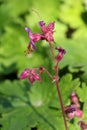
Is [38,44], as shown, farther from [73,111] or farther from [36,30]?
[73,111]

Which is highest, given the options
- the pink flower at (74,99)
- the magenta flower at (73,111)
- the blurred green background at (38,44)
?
the blurred green background at (38,44)

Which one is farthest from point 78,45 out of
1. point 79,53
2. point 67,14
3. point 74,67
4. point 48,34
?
point 48,34

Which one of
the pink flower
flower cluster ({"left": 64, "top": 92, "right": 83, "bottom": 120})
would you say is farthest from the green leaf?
flower cluster ({"left": 64, "top": 92, "right": 83, "bottom": 120})

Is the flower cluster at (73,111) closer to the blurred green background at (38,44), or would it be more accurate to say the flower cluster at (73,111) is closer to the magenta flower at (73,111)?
the magenta flower at (73,111)

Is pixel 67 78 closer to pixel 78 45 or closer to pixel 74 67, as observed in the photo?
pixel 74 67

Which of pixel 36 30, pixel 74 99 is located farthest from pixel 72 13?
pixel 74 99

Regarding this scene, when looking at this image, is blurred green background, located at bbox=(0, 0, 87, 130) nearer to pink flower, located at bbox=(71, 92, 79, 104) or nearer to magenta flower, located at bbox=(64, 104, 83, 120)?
pink flower, located at bbox=(71, 92, 79, 104)

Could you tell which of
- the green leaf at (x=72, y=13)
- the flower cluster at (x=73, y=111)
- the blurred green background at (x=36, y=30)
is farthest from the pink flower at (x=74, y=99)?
the green leaf at (x=72, y=13)

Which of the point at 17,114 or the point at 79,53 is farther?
the point at 79,53
